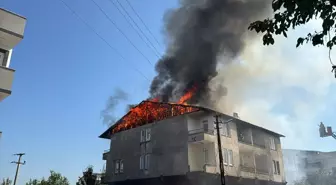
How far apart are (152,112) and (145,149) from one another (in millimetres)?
4284

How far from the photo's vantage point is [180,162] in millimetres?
29016

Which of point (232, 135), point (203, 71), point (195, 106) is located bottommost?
point (232, 135)

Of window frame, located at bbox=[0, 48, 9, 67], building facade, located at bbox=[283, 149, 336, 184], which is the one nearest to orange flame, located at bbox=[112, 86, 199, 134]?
window frame, located at bbox=[0, 48, 9, 67]

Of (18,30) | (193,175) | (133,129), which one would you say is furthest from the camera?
(133,129)

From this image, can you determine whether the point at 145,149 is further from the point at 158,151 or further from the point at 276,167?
the point at 276,167

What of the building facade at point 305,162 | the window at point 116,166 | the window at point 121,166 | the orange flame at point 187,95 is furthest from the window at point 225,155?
the building facade at point 305,162

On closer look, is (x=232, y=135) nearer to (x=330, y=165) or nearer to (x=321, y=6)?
(x=321, y=6)

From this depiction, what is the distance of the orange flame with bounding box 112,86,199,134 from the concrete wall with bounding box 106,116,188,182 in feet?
2.60

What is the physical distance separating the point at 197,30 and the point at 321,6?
68.2ft

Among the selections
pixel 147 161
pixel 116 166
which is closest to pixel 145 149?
pixel 147 161

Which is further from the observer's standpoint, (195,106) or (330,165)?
(330,165)

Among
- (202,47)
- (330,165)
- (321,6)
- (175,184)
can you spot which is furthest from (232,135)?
(330,165)

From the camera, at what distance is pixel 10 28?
1342 centimetres

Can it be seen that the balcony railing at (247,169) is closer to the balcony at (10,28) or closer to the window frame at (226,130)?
the window frame at (226,130)
